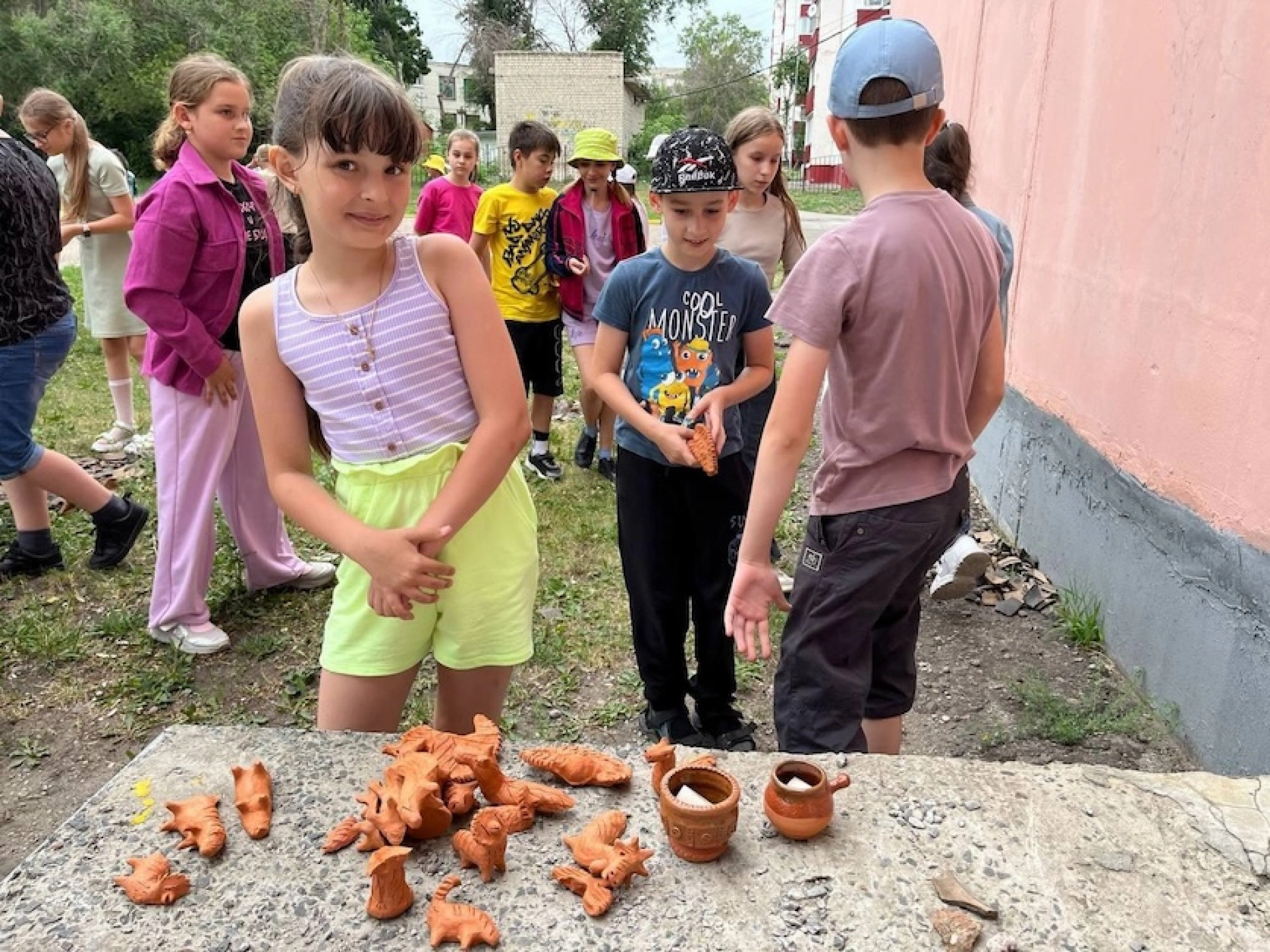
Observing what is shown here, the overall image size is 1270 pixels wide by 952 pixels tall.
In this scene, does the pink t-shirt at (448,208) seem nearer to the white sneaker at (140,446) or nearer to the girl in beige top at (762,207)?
the white sneaker at (140,446)

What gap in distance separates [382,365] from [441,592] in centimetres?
46

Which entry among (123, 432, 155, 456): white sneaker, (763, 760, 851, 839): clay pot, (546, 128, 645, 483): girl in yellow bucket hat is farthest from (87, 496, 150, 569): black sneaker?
(763, 760, 851, 839): clay pot

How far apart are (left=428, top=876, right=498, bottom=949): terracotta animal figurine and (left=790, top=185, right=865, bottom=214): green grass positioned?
20399mm

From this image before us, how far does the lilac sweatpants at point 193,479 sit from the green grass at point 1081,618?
293cm

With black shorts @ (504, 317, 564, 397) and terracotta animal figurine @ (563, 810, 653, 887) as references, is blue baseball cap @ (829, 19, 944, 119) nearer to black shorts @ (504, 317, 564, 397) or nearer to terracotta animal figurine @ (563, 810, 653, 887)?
terracotta animal figurine @ (563, 810, 653, 887)

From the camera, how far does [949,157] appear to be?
9.75ft

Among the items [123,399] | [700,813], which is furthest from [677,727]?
[123,399]

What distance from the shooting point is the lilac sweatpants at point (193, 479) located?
10.4 ft

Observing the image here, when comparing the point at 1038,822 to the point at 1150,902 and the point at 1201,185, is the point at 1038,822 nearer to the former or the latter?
the point at 1150,902

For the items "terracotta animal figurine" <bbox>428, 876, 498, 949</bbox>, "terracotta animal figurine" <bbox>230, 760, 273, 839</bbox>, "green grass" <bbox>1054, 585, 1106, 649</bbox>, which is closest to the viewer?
"terracotta animal figurine" <bbox>428, 876, 498, 949</bbox>

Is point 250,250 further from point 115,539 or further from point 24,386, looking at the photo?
point 115,539

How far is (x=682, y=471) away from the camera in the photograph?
2.47 m

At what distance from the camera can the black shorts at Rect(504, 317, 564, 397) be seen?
498cm

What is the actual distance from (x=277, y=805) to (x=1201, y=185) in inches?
112
